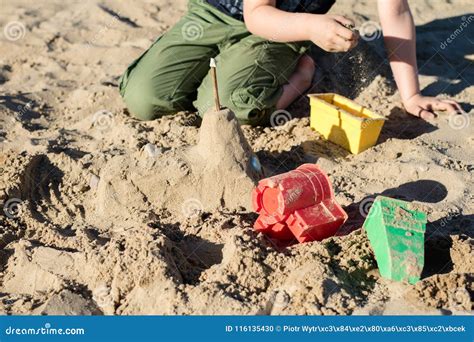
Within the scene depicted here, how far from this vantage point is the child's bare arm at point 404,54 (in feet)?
10.0

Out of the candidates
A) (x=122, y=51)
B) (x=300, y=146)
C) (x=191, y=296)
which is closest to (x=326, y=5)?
(x=300, y=146)

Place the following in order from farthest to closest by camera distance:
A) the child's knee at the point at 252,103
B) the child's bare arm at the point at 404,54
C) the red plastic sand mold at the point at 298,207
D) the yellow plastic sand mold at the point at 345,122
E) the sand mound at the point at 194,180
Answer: the child's bare arm at the point at 404,54 → the child's knee at the point at 252,103 → the yellow plastic sand mold at the point at 345,122 → the sand mound at the point at 194,180 → the red plastic sand mold at the point at 298,207

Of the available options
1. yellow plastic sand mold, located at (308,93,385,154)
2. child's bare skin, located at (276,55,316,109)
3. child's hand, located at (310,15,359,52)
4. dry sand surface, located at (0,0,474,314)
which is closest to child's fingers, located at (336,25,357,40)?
child's hand, located at (310,15,359,52)

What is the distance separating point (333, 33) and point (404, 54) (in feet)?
2.31

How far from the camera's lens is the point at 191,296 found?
1863 mm

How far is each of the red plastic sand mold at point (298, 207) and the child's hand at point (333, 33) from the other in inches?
21.5

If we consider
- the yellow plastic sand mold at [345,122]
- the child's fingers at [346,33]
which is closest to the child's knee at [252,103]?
the yellow plastic sand mold at [345,122]

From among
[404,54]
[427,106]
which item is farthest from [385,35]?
[427,106]

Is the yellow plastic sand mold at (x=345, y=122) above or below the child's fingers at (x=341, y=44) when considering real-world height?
below

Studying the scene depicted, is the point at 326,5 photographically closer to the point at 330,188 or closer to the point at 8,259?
the point at 330,188

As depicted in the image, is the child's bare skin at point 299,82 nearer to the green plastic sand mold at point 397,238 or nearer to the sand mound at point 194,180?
the sand mound at point 194,180

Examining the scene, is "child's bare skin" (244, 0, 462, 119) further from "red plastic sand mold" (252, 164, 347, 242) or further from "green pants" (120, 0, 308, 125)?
"red plastic sand mold" (252, 164, 347, 242)
